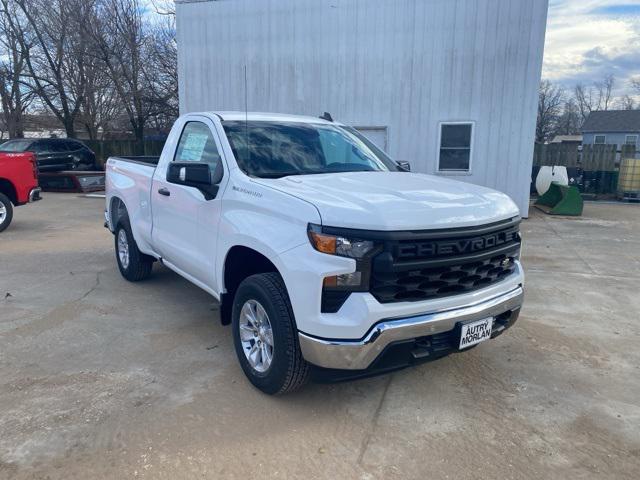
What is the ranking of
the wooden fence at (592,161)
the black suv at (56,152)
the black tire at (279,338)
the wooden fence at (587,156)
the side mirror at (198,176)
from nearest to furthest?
the black tire at (279,338)
the side mirror at (198,176)
the black suv at (56,152)
the wooden fence at (592,161)
the wooden fence at (587,156)

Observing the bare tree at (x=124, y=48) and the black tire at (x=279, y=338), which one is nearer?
the black tire at (x=279, y=338)

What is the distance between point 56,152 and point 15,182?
9.41 metres

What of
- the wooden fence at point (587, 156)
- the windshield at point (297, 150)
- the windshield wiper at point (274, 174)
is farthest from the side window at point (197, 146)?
the wooden fence at point (587, 156)

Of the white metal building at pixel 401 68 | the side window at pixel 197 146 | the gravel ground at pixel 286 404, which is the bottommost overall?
the gravel ground at pixel 286 404

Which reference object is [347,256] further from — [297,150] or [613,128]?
[613,128]

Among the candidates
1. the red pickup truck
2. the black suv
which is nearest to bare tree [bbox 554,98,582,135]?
the black suv

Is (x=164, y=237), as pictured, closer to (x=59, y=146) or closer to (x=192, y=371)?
(x=192, y=371)

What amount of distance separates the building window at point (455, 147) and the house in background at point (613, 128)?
39.3 meters

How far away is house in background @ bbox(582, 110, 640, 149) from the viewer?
46.0 m

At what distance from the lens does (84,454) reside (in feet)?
9.40

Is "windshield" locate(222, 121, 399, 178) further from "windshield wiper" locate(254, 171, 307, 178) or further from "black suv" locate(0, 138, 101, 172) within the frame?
"black suv" locate(0, 138, 101, 172)

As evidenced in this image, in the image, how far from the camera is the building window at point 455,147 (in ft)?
41.4

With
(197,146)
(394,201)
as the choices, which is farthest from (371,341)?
(197,146)

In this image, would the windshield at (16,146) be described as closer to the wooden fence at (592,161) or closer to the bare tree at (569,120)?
the wooden fence at (592,161)
